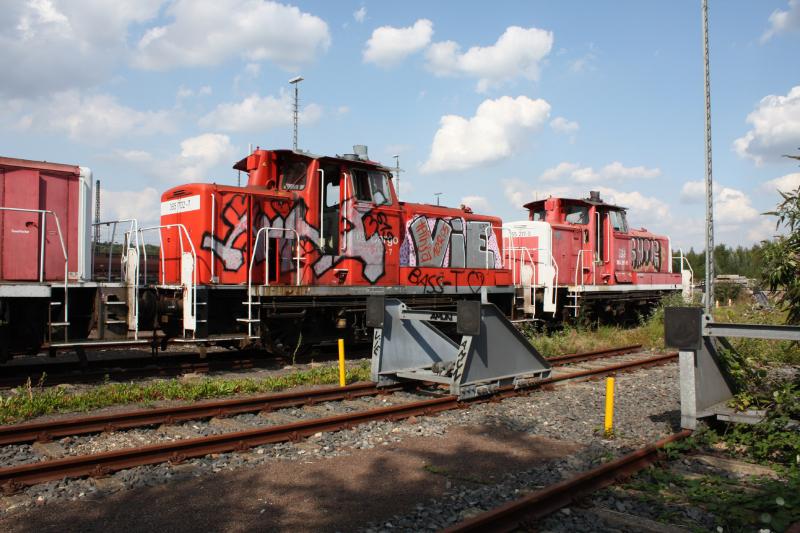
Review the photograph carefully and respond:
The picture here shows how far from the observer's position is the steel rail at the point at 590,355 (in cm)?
1143

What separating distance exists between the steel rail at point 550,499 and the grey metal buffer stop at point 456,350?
265 cm

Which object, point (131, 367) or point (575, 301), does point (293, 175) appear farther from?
point (575, 301)

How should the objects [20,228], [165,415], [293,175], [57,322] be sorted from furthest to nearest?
[293,175] < [20,228] < [57,322] < [165,415]

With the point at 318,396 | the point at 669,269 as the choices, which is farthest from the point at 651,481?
the point at 669,269

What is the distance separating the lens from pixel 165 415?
6.57 metres

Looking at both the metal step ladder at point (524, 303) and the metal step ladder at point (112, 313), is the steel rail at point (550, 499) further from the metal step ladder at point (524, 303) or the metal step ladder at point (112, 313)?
the metal step ladder at point (524, 303)

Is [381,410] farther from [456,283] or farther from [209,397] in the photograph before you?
[456,283]

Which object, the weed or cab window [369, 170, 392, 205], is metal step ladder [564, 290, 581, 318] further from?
the weed

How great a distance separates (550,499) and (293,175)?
843 cm

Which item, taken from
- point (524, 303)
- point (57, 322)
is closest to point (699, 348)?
point (57, 322)

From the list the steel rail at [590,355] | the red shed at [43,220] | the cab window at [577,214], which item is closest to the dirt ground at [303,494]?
the red shed at [43,220]

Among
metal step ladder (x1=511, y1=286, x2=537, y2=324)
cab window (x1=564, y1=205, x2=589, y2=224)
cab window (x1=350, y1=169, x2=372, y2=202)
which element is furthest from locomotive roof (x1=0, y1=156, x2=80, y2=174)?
cab window (x1=564, y1=205, x2=589, y2=224)

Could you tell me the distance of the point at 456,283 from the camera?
13242mm

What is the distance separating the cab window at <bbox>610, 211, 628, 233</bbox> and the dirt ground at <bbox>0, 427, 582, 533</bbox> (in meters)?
13.5
